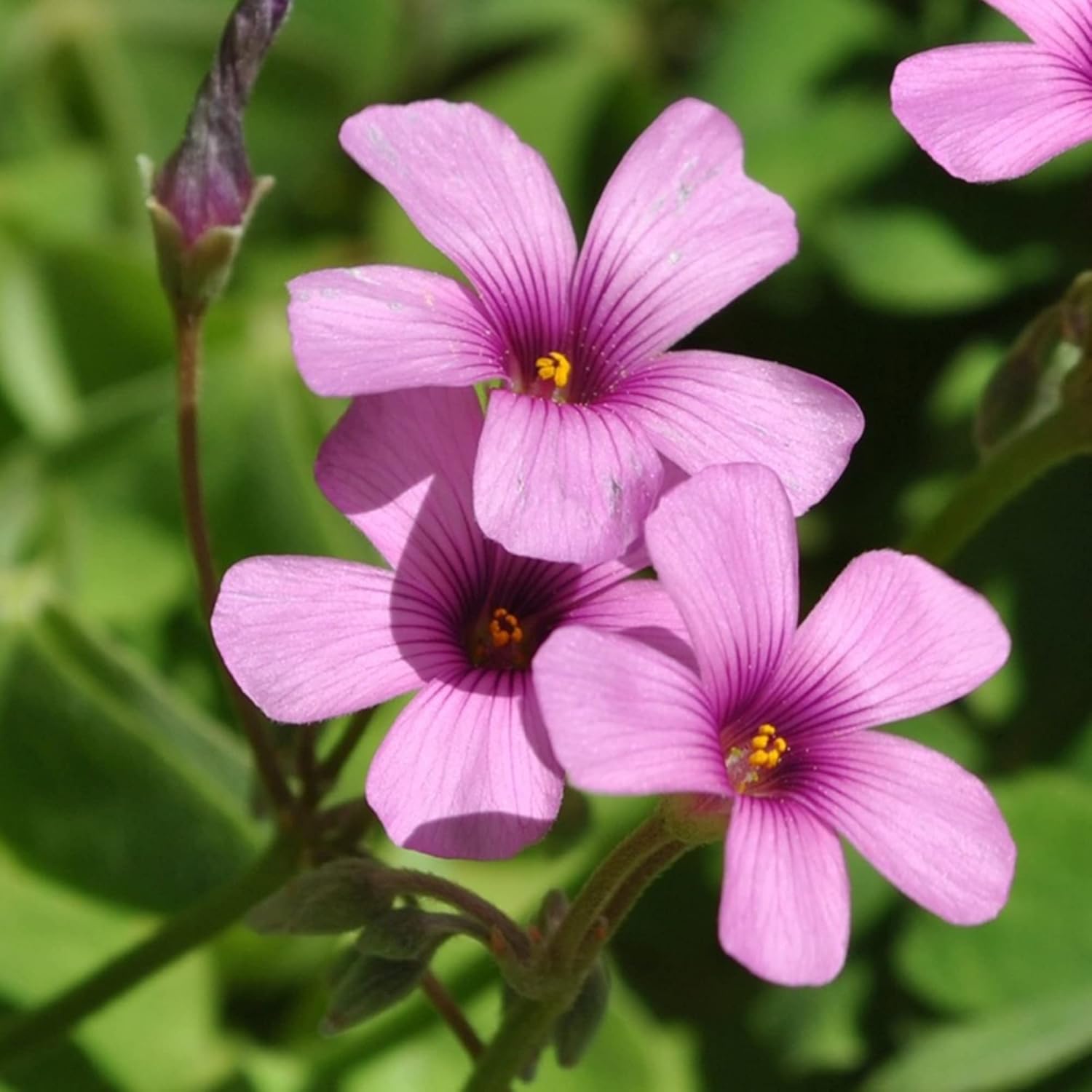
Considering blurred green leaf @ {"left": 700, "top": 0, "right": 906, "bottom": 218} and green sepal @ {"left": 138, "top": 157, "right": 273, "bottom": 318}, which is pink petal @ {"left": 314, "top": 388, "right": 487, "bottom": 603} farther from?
blurred green leaf @ {"left": 700, "top": 0, "right": 906, "bottom": 218}

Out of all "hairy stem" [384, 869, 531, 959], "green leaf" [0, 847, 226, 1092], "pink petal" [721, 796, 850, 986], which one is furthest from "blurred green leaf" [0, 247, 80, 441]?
"pink petal" [721, 796, 850, 986]

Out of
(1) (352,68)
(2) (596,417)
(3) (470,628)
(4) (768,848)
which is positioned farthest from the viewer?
(1) (352,68)

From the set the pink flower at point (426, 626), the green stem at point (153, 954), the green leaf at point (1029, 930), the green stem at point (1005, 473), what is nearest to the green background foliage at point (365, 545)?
the green leaf at point (1029, 930)

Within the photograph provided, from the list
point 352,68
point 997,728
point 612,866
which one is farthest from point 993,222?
point 612,866

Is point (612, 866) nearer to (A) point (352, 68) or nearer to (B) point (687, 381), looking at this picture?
(B) point (687, 381)

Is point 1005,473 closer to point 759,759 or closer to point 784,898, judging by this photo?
point 759,759
